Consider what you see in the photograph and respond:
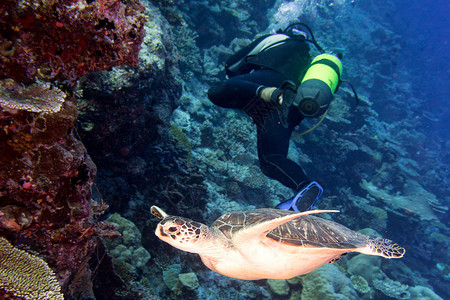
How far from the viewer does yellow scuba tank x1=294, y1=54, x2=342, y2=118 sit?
9.53 ft

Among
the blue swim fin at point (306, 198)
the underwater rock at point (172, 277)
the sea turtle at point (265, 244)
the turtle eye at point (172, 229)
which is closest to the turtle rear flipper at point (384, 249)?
the sea turtle at point (265, 244)

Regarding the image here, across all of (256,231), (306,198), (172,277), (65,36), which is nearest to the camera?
(65,36)

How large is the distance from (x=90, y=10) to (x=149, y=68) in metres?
2.03

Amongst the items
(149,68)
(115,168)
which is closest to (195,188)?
(115,168)

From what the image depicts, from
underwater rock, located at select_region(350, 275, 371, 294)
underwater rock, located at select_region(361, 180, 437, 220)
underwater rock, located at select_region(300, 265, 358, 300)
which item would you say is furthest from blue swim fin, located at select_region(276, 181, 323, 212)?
underwater rock, located at select_region(361, 180, 437, 220)

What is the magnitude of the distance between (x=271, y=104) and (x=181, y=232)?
85.5 inches

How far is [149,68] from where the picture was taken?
3312 millimetres

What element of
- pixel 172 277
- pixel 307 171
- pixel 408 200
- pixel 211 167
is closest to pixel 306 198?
pixel 172 277

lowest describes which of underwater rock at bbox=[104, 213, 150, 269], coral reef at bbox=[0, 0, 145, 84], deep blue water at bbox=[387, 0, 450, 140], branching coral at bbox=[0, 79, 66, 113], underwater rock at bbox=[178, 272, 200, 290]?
underwater rock at bbox=[178, 272, 200, 290]

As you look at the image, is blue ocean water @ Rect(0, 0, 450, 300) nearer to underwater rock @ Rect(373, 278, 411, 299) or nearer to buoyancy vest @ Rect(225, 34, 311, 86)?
underwater rock @ Rect(373, 278, 411, 299)

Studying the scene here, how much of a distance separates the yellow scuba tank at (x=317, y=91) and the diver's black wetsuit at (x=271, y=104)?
27cm

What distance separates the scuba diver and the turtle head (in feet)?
5.41

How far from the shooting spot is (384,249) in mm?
2125

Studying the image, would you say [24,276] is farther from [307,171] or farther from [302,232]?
[307,171]
